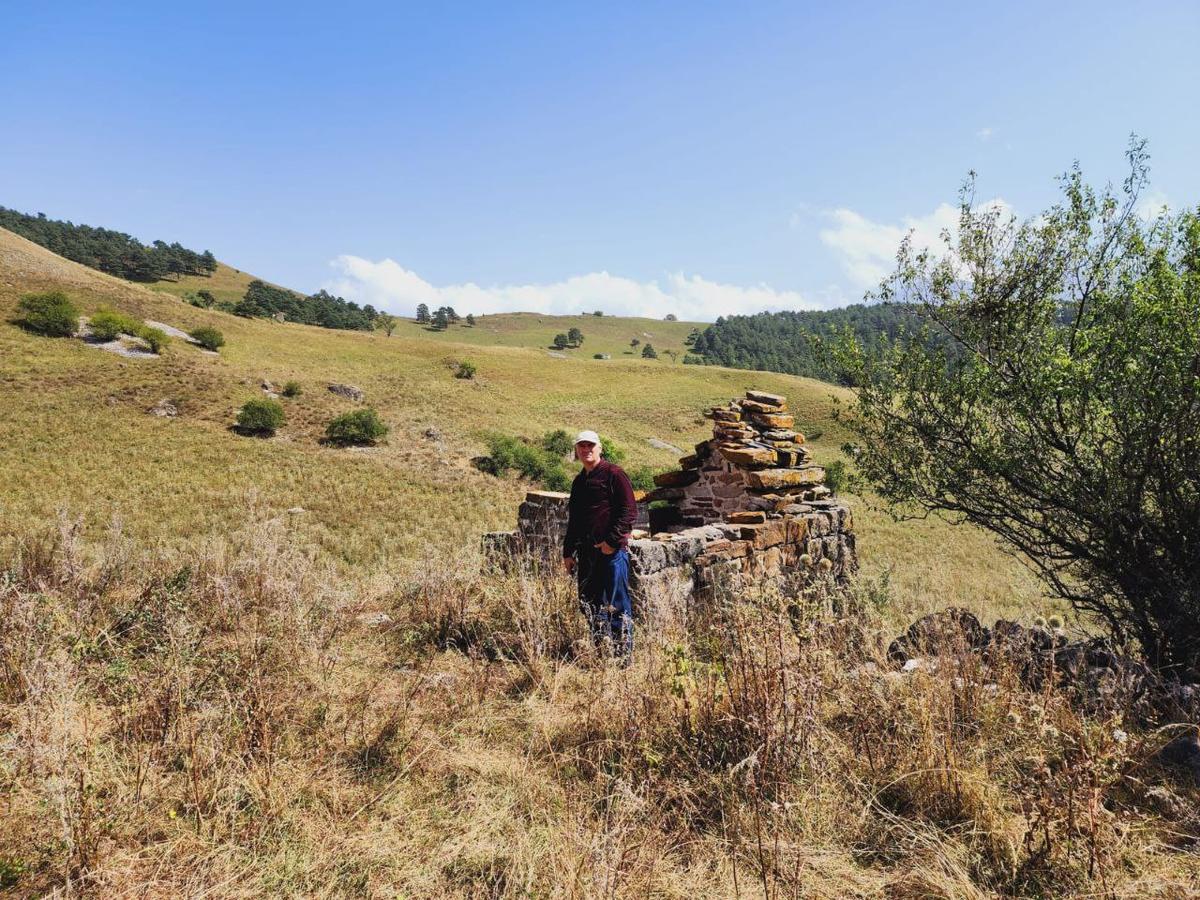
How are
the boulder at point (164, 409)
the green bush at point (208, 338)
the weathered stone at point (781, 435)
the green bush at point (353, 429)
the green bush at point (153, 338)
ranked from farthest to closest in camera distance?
1. the green bush at point (208, 338)
2. the green bush at point (153, 338)
3. the green bush at point (353, 429)
4. the boulder at point (164, 409)
5. the weathered stone at point (781, 435)

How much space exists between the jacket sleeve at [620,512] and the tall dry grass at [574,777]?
88 cm

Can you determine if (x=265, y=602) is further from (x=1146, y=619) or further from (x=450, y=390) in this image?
(x=450, y=390)

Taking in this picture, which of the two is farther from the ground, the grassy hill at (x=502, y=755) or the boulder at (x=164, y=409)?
the grassy hill at (x=502, y=755)

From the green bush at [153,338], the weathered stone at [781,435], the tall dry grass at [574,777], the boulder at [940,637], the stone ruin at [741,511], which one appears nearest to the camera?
the tall dry grass at [574,777]

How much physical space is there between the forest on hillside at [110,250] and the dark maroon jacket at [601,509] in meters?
109

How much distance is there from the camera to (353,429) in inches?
1277

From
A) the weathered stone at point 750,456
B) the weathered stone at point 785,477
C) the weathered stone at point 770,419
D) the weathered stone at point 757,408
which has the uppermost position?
the weathered stone at point 757,408

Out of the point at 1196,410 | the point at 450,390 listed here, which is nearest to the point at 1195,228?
the point at 1196,410

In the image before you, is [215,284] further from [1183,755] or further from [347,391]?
[1183,755]

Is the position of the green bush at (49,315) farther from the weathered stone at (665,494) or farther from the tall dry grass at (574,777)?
the weathered stone at (665,494)

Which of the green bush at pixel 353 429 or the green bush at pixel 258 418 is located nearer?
the green bush at pixel 258 418

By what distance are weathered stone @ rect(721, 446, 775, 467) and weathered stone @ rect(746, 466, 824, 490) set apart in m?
0.13

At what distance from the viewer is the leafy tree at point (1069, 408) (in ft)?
17.4

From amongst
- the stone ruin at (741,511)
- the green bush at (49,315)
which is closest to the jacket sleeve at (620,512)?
the stone ruin at (741,511)
